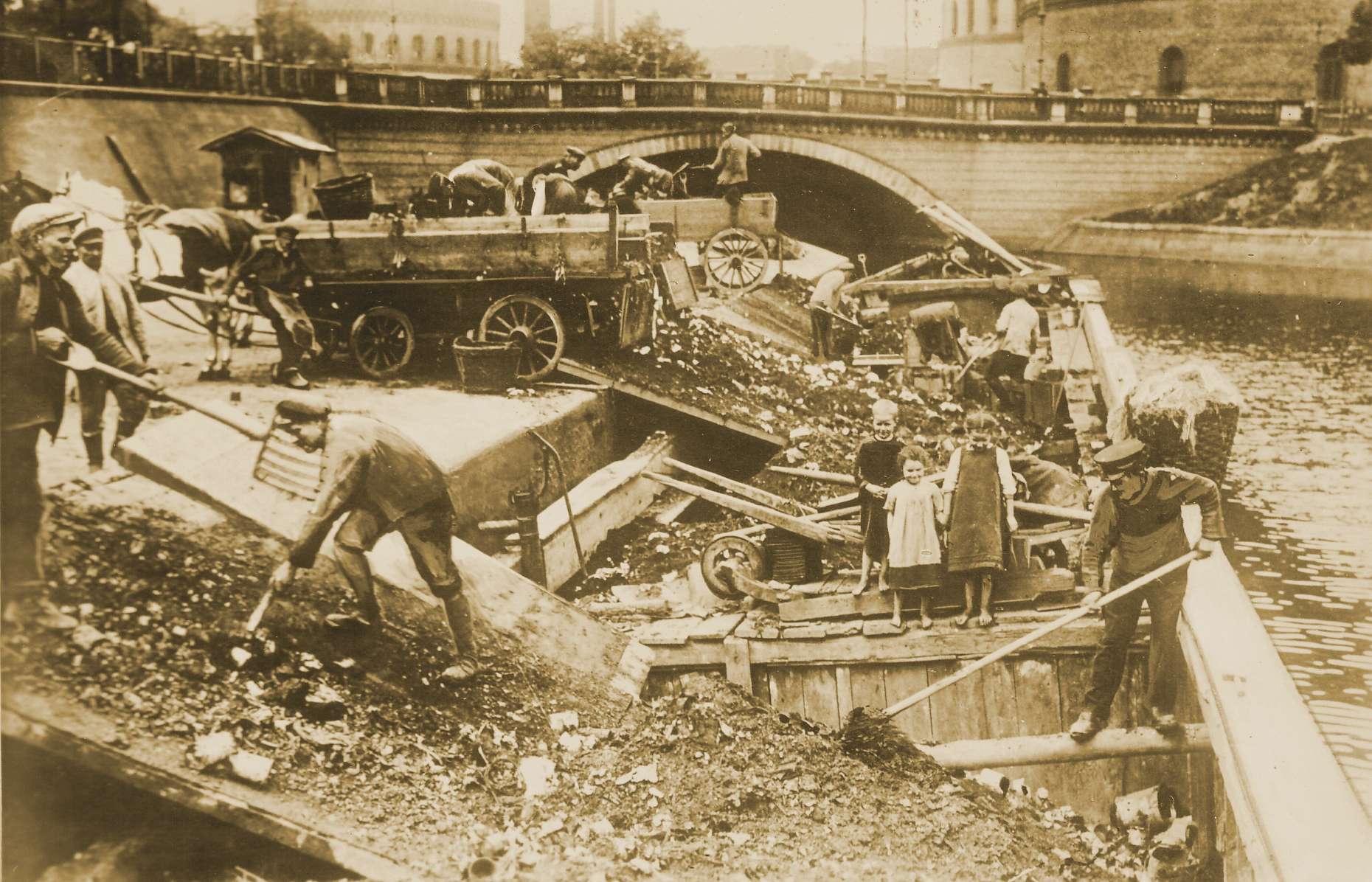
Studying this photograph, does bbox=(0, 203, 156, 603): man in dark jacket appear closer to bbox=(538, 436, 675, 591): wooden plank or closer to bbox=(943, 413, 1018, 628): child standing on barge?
bbox=(538, 436, 675, 591): wooden plank

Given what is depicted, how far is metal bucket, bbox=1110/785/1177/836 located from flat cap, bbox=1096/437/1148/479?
1.61 meters

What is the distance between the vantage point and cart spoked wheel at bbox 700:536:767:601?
6000mm

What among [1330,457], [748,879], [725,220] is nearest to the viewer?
[748,879]

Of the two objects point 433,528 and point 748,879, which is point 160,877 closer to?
point 433,528

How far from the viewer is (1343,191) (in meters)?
17.8

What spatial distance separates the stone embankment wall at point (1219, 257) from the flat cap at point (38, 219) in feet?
31.6

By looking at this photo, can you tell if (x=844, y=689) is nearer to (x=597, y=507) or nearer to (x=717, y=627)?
(x=717, y=627)

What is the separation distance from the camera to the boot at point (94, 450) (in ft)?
13.0

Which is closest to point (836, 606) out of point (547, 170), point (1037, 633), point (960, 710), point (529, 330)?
point (960, 710)

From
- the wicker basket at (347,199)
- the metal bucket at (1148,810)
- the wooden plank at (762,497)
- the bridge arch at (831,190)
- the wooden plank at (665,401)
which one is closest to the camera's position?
the metal bucket at (1148,810)

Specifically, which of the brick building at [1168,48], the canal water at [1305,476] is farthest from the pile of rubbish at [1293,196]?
the canal water at [1305,476]

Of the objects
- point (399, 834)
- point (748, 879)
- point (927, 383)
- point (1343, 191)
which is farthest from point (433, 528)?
point (1343, 191)

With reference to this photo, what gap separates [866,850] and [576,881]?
1232 mm

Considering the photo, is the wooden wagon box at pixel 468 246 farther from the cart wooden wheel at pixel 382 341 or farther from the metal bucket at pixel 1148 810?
the metal bucket at pixel 1148 810
